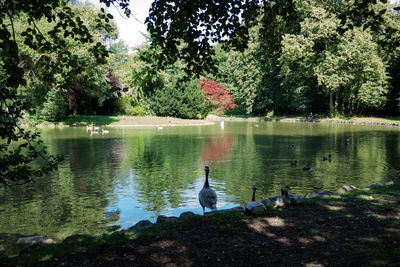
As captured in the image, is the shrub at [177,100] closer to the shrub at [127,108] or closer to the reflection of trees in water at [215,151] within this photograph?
the shrub at [127,108]

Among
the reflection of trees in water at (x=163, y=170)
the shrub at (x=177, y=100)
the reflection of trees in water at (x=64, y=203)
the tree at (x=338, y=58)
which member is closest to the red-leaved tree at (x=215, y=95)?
the shrub at (x=177, y=100)

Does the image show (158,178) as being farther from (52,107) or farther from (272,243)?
(52,107)

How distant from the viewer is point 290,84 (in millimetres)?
57719

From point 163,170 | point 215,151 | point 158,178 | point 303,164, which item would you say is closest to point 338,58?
point 215,151

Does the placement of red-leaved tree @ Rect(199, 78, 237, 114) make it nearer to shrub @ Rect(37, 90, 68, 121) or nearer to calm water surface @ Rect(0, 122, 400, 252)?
shrub @ Rect(37, 90, 68, 121)

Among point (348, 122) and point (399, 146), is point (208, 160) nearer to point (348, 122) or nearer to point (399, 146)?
point (399, 146)

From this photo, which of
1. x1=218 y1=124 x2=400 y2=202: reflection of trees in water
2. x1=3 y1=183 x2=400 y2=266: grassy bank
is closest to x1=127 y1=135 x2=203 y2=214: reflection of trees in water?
x1=218 y1=124 x2=400 y2=202: reflection of trees in water

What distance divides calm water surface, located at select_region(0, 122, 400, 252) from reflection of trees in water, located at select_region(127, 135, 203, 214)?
0.03 m

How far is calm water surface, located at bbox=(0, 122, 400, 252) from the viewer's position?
9.22 meters

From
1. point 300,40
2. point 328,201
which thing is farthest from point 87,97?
point 328,201

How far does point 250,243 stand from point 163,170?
9870 mm

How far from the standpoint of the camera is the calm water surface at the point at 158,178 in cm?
922

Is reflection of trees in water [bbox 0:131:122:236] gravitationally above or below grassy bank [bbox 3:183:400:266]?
below

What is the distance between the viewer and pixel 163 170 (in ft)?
51.0
